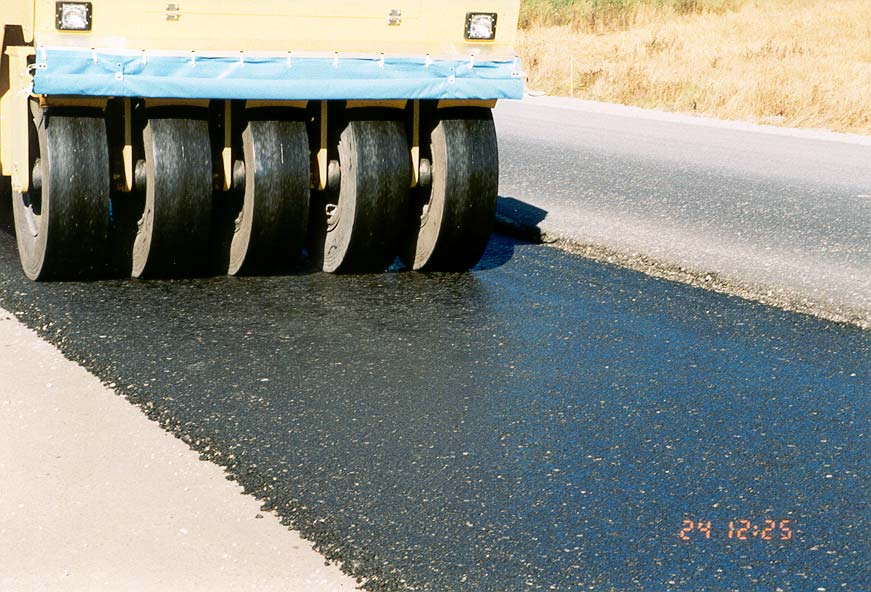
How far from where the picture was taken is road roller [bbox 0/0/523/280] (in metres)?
5.95

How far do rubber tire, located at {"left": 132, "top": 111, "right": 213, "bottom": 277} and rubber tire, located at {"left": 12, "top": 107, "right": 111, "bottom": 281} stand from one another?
20cm

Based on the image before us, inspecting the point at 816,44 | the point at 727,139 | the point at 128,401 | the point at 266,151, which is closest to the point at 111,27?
the point at 266,151

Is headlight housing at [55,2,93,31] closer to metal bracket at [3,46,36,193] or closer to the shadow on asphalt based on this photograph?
metal bracket at [3,46,36,193]

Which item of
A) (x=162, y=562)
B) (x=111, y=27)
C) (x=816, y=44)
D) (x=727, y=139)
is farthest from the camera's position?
(x=816, y=44)

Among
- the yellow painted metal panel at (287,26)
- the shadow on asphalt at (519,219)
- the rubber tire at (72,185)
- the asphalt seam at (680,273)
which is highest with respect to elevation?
the yellow painted metal panel at (287,26)

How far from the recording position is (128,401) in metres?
4.91

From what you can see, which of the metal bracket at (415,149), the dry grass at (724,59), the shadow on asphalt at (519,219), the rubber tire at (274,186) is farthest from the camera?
the dry grass at (724,59)

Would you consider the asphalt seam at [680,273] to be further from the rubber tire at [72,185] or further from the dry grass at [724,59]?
the dry grass at [724,59]

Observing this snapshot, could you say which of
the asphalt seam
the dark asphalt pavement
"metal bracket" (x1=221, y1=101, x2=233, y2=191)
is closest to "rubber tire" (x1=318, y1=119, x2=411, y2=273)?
the dark asphalt pavement

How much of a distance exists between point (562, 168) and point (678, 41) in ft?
47.6

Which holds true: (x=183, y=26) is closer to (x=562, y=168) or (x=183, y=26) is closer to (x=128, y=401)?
(x=128, y=401)

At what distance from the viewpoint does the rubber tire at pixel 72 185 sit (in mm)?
6137

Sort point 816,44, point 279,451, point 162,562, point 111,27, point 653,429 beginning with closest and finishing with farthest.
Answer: point 162,562 → point 279,451 → point 653,429 → point 111,27 → point 816,44
